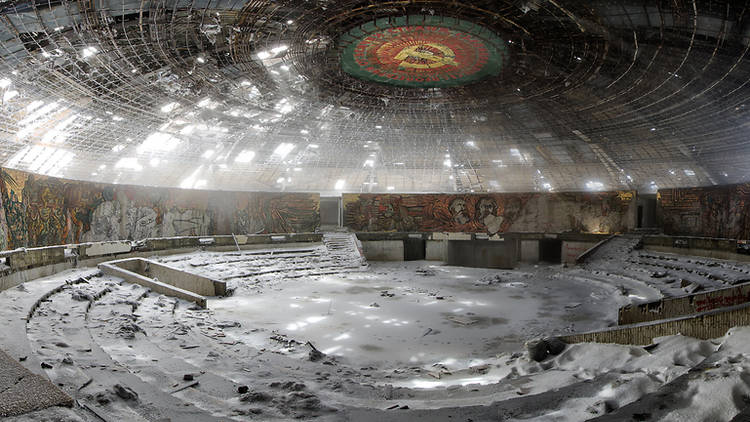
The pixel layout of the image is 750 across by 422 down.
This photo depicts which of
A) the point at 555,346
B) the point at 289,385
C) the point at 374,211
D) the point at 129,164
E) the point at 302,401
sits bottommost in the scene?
the point at 289,385

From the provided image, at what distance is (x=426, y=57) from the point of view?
1964 cm

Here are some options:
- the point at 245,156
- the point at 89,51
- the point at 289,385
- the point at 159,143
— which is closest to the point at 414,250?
the point at 245,156

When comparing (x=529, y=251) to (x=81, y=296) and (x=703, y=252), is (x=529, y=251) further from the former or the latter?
(x=81, y=296)

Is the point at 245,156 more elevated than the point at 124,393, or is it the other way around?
the point at 245,156

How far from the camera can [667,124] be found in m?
26.6

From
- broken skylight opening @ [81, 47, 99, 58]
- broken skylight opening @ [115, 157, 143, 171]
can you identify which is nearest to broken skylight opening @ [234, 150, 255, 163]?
broken skylight opening @ [115, 157, 143, 171]

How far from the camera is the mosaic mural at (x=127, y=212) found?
14.8m

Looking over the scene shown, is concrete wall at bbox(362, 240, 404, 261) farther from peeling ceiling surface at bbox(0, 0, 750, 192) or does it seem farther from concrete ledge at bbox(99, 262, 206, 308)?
concrete ledge at bbox(99, 262, 206, 308)

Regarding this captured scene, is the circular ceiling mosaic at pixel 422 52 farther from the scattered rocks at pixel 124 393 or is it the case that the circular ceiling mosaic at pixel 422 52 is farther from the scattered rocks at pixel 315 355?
the scattered rocks at pixel 124 393

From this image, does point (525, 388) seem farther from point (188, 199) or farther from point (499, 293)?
point (188, 199)

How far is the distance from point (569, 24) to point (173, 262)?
18.7m

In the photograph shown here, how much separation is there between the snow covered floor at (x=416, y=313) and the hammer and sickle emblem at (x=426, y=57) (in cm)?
985

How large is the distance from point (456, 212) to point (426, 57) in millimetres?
14798

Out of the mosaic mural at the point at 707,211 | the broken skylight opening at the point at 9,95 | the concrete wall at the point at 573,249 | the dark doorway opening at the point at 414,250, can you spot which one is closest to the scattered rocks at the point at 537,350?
the mosaic mural at the point at 707,211
